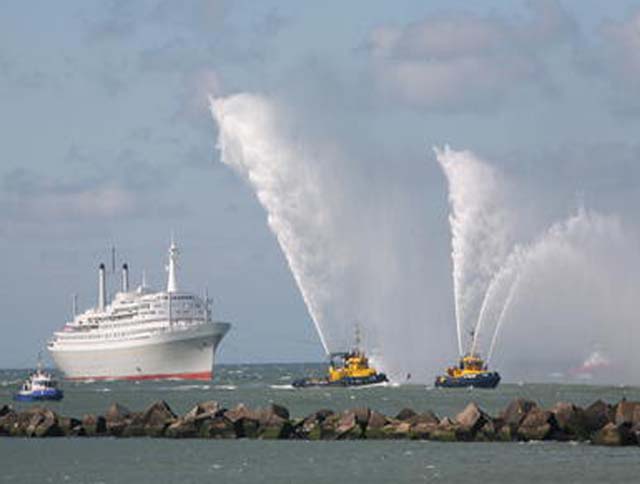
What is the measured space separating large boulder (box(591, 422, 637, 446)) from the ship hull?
351ft

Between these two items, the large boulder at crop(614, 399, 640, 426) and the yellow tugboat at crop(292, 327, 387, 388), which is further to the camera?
the yellow tugboat at crop(292, 327, 387, 388)

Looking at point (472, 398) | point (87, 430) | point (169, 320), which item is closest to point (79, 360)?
point (169, 320)

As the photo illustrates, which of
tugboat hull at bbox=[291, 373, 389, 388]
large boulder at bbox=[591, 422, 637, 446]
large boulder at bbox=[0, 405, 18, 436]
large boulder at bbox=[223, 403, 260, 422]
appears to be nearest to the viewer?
large boulder at bbox=[591, 422, 637, 446]

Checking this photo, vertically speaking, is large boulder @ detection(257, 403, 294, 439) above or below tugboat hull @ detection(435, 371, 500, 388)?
below

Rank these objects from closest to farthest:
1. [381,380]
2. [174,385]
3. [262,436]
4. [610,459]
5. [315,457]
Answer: [610,459], [315,457], [262,436], [381,380], [174,385]

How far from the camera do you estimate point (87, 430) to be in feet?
246

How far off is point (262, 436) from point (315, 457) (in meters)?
9.64

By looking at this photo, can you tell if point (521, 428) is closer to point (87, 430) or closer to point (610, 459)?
point (610, 459)

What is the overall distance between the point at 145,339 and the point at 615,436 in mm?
110506

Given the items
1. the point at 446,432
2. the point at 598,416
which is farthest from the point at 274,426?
the point at 598,416

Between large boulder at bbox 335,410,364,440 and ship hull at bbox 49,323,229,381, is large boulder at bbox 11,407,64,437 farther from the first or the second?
ship hull at bbox 49,323,229,381

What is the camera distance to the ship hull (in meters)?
168

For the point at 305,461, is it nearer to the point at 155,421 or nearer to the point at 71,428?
the point at 155,421

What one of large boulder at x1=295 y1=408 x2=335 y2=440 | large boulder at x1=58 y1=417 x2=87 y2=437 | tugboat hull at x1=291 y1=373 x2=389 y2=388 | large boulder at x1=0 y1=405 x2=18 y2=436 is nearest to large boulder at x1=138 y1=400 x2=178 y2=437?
large boulder at x1=58 y1=417 x2=87 y2=437
